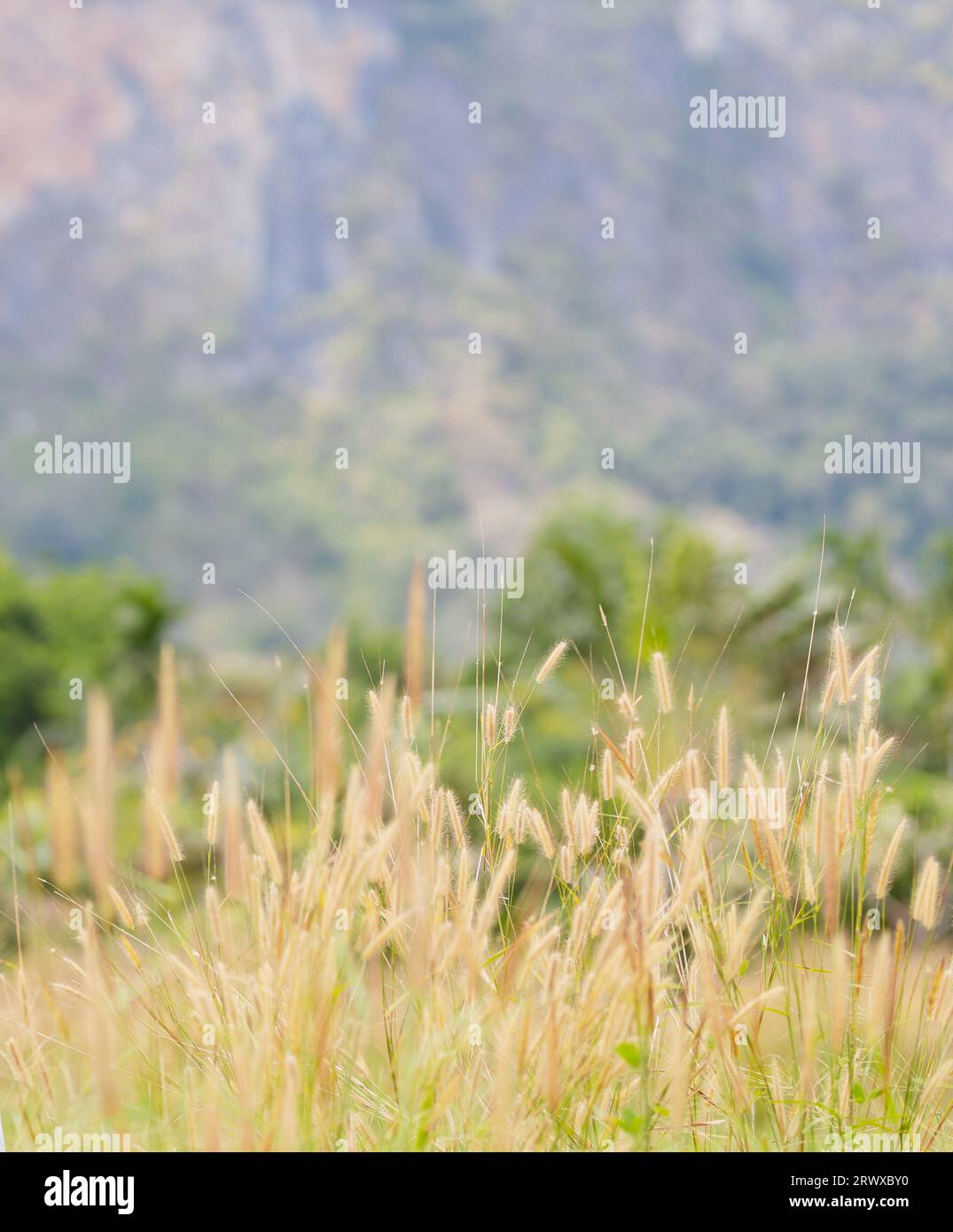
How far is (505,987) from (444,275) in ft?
106

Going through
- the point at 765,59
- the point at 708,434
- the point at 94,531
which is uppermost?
the point at 765,59

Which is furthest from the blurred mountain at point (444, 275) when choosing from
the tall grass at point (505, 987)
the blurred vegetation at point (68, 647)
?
the tall grass at point (505, 987)

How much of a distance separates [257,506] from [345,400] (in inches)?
162

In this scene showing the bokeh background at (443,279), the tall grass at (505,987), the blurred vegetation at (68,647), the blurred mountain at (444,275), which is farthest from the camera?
the blurred mountain at (444,275)

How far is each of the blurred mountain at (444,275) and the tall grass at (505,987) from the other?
20771 mm

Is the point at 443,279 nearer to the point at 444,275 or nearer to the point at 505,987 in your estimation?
the point at 444,275

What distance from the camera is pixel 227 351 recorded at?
94.2 ft

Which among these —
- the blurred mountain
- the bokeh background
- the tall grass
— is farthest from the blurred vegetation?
the blurred mountain

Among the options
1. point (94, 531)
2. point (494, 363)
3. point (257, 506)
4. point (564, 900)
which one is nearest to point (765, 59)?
point (494, 363)

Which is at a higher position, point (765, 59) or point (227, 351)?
point (765, 59)

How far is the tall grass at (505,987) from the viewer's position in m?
0.84

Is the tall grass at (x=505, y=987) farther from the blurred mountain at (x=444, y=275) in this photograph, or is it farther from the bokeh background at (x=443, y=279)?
the blurred mountain at (x=444, y=275)
